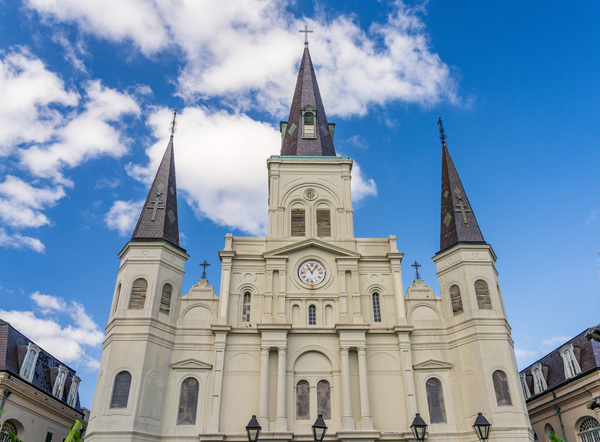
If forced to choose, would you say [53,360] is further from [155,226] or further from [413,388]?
[413,388]

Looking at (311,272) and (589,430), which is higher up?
(311,272)

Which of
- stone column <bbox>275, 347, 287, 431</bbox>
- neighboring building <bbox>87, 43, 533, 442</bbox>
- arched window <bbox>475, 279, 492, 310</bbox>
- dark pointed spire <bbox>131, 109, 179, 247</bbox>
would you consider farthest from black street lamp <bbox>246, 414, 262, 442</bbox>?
arched window <bbox>475, 279, 492, 310</bbox>

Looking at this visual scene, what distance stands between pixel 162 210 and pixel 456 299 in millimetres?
16851

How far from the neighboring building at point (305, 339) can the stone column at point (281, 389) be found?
61 mm

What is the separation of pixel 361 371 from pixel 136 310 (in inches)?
455

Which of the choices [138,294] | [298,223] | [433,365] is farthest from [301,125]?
[433,365]

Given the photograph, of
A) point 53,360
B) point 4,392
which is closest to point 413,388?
point 4,392

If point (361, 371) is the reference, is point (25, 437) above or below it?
below

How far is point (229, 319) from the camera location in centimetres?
2678

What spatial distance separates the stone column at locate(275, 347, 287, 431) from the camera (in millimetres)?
23484

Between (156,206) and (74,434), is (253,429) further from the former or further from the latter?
(156,206)

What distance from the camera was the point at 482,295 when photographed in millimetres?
26484

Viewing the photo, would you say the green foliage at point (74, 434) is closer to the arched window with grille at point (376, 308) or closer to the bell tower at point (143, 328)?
the bell tower at point (143, 328)

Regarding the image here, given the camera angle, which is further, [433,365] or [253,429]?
[433,365]
